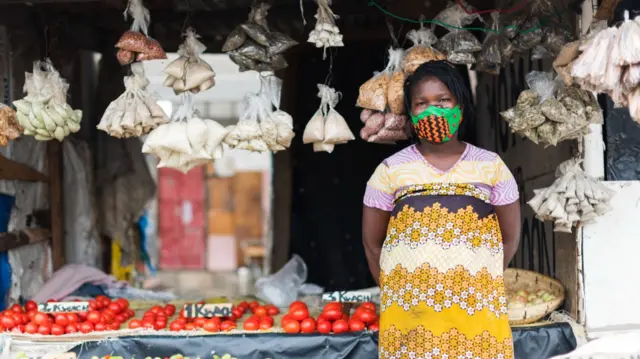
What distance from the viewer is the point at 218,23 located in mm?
4758

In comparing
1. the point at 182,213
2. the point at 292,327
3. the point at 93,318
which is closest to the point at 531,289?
the point at 292,327

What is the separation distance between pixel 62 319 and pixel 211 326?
0.88 meters

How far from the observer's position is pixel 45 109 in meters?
3.27

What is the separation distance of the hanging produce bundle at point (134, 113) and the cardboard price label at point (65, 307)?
3.63ft

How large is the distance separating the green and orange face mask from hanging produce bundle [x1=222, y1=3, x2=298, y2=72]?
0.98 m

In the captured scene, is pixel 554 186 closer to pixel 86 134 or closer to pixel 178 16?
pixel 178 16

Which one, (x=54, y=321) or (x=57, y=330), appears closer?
(x=57, y=330)

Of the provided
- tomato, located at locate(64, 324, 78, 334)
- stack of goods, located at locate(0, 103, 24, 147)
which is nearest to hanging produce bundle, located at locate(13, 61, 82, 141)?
stack of goods, located at locate(0, 103, 24, 147)

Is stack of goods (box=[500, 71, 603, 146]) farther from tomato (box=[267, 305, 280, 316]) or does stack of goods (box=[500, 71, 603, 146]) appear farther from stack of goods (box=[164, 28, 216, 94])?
tomato (box=[267, 305, 280, 316])

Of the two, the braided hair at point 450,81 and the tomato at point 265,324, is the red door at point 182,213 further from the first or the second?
the braided hair at point 450,81

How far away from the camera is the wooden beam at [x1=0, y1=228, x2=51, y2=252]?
415cm

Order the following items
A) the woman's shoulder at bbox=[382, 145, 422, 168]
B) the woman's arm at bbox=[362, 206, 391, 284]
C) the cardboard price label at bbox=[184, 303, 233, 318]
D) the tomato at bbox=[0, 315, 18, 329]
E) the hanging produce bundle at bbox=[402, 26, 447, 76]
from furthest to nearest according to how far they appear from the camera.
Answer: the cardboard price label at bbox=[184, 303, 233, 318] → the tomato at bbox=[0, 315, 18, 329] → the hanging produce bundle at bbox=[402, 26, 447, 76] → the woman's arm at bbox=[362, 206, 391, 284] → the woman's shoulder at bbox=[382, 145, 422, 168]

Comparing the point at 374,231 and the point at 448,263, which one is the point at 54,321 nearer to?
the point at 374,231

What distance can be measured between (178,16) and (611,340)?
3.84 m
